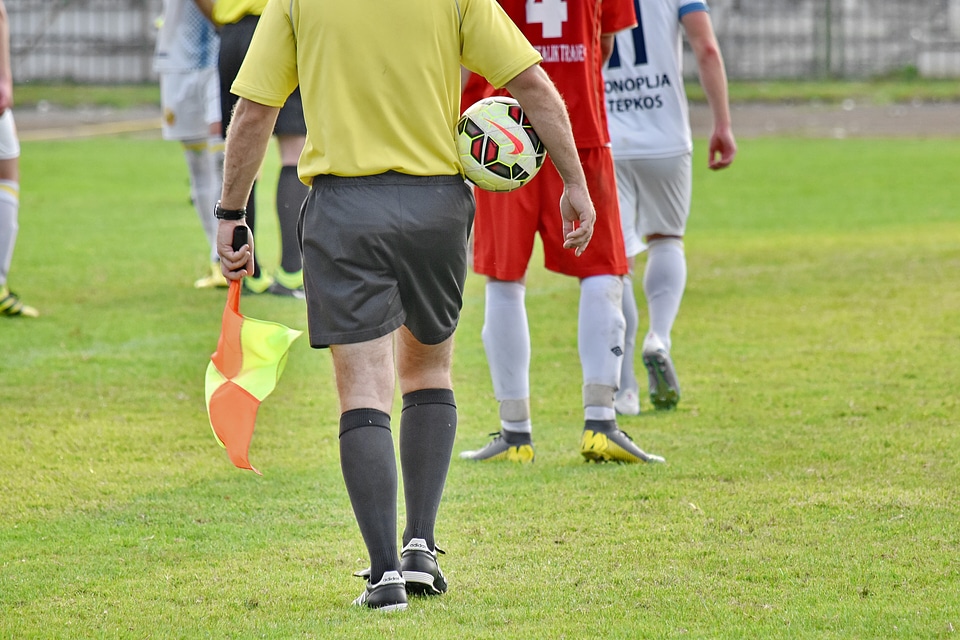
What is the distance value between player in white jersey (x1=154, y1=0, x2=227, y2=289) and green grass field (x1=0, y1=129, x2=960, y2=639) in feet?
2.92

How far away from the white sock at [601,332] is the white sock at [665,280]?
118 centimetres

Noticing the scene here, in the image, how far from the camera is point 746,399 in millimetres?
6148

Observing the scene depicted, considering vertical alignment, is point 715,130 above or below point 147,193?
above

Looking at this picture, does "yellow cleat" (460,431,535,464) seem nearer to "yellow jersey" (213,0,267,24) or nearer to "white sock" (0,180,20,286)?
"yellow jersey" (213,0,267,24)

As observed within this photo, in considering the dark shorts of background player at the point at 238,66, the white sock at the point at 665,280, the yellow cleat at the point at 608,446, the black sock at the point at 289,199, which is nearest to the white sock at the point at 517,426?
the yellow cleat at the point at 608,446

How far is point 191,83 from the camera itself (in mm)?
9719

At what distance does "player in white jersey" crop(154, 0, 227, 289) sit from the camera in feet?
31.5

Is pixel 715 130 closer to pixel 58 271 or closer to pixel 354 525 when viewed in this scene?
pixel 354 525

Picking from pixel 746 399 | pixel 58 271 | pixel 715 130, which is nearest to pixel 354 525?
pixel 746 399

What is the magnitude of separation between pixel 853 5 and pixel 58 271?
102 feet

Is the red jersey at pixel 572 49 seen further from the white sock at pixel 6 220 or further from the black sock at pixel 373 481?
the white sock at pixel 6 220

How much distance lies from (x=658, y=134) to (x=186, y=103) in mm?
4542

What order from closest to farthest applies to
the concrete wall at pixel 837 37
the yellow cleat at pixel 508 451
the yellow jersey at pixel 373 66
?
the yellow jersey at pixel 373 66 < the yellow cleat at pixel 508 451 < the concrete wall at pixel 837 37

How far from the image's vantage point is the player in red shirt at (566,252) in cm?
504
